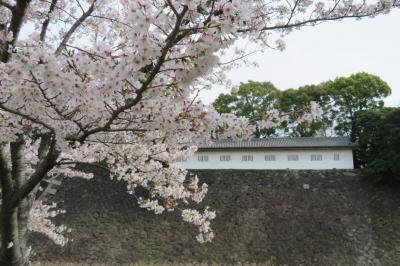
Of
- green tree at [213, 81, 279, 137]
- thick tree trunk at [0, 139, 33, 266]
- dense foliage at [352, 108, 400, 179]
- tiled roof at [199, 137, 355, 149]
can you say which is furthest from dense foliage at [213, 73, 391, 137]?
thick tree trunk at [0, 139, 33, 266]

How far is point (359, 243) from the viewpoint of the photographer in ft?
52.3

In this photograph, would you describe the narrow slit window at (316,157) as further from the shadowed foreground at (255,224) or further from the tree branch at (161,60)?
the tree branch at (161,60)

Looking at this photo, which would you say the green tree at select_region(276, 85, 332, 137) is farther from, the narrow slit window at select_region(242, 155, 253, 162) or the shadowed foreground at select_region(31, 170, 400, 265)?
the shadowed foreground at select_region(31, 170, 400, 265)

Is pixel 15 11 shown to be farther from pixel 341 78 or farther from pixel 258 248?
pixel 341 78

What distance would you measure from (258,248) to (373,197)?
5305mm

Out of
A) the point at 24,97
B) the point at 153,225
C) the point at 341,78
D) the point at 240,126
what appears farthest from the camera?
the point at 341,78

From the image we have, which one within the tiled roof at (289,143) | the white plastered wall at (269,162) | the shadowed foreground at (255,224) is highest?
the tiled roof at (289,143)

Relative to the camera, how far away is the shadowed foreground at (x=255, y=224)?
15.9 meters

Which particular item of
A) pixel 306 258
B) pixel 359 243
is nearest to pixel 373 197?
pixel 359 243

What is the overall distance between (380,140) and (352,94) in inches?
643

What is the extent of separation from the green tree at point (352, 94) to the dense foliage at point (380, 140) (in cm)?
1404

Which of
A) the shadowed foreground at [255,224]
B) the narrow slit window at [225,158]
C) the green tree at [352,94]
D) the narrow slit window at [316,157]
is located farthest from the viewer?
the green tree at [352,94]

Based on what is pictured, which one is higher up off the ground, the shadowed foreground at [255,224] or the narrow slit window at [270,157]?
the narrow slit window at [270,157]

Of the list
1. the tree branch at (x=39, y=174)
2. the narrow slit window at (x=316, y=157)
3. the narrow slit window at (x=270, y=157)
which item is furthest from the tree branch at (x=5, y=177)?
the narrow slit window at (x=316, y=157)
